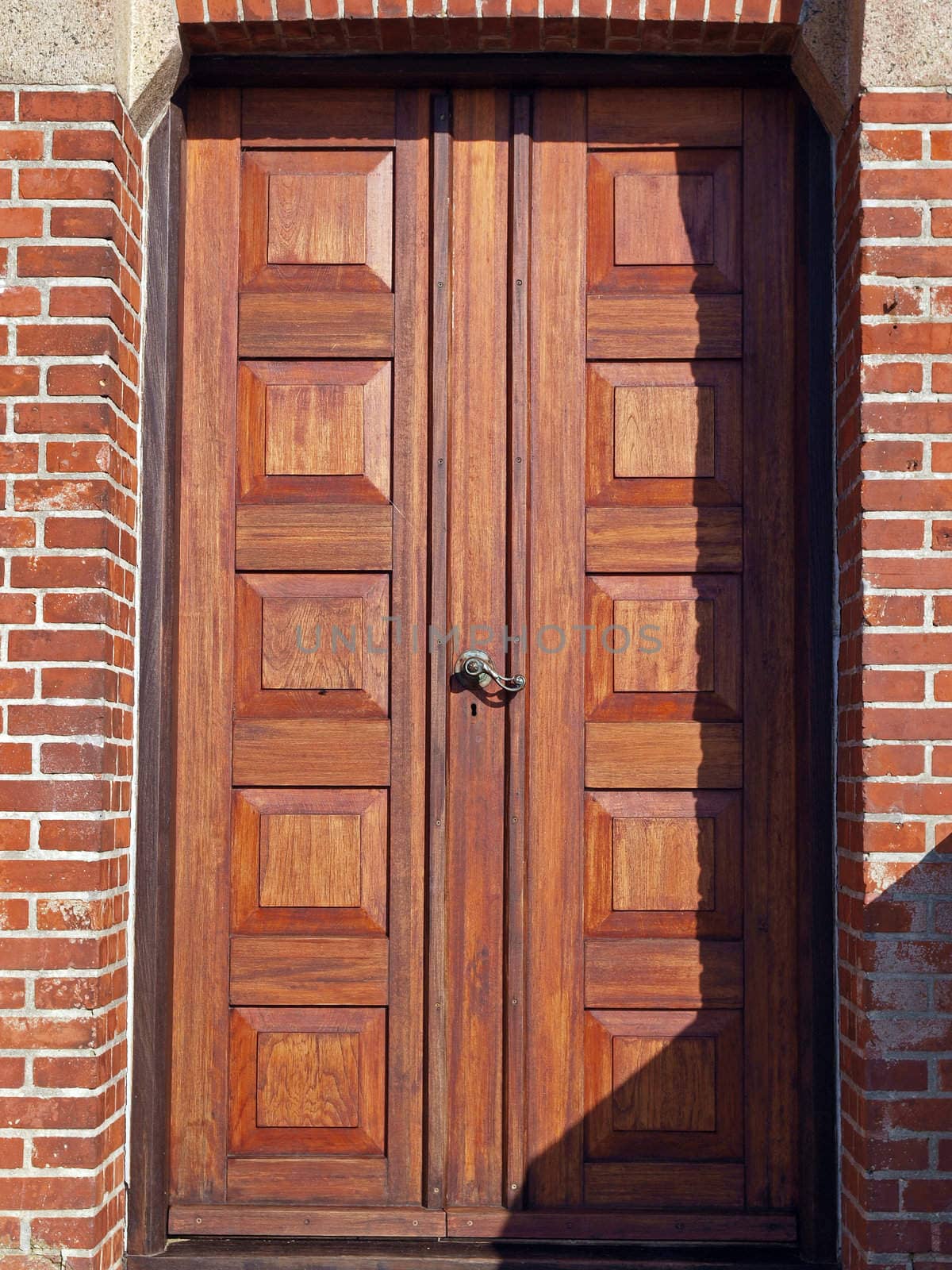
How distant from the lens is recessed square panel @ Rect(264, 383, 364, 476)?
→ 3.28 meters

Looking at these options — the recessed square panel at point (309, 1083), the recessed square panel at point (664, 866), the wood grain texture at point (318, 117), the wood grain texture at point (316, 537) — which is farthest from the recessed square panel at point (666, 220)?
the recessed square panel at point (309, 1083)

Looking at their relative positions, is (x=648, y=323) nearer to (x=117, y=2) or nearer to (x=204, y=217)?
(x=204, y=217)

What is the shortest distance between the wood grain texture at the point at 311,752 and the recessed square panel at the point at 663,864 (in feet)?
1.93

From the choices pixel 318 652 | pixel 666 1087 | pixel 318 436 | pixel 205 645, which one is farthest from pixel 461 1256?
pixel 318 436

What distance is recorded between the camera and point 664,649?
10.6ft

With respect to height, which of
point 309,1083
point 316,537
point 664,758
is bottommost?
point 309,1083

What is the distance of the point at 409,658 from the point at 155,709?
1.98 feet

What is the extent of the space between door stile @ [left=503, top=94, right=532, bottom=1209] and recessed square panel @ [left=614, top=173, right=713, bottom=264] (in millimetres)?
239

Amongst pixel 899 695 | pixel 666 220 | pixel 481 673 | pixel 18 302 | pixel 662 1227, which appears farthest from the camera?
pixel 666 220

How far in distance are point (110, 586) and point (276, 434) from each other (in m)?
0.61

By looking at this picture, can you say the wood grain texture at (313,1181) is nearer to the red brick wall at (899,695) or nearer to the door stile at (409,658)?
the door stile at (409,658)

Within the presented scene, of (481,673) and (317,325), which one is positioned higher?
(317,325)

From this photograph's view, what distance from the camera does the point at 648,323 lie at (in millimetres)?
3283

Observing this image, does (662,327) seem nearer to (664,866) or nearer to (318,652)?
(318,652)
